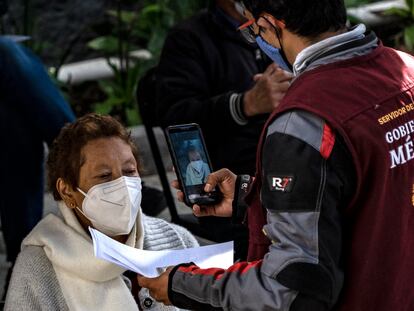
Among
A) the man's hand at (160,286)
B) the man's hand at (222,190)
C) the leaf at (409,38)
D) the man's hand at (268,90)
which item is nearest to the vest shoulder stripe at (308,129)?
the man's hand at (160,286)

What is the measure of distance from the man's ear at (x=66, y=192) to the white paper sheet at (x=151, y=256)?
0.50 m

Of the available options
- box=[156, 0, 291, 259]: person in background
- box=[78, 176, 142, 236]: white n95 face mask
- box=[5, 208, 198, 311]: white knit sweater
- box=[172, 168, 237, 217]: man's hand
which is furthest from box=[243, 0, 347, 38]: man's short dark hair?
box=[156, 0, 291, 259]: person in background

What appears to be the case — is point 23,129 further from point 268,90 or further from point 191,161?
point 191,161

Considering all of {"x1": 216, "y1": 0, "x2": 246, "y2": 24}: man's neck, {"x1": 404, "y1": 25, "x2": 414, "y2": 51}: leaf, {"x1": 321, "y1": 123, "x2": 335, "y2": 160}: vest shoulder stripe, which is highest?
{"x1": 321, "y1": 123, "x2": 335, "y2": 160}: vest shoulder stripe

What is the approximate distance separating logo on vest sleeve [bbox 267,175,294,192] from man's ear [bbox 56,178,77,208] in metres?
1.07

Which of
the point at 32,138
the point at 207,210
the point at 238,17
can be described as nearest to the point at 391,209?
the point at 207,210

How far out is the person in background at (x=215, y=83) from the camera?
369 centimetres

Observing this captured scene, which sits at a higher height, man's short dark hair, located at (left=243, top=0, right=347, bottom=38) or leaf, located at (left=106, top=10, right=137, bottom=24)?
man's short dark hair, located at (left=243, top=0, right=347, bottom=38)

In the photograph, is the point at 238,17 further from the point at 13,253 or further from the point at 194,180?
the point at 13,253


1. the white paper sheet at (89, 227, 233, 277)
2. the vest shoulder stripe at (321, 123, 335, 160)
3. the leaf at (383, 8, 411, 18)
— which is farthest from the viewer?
the leaf at (383, 8, 411, 18)

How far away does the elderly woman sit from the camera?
9.04ft

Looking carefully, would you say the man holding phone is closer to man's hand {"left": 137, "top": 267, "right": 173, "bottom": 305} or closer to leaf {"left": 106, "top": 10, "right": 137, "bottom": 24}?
man's hand {"left": 137, "top": 267, "right": 173, "bottom": 305}

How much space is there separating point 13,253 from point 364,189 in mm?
2773

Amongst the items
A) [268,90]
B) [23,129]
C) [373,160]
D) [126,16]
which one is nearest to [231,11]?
[268,90]
